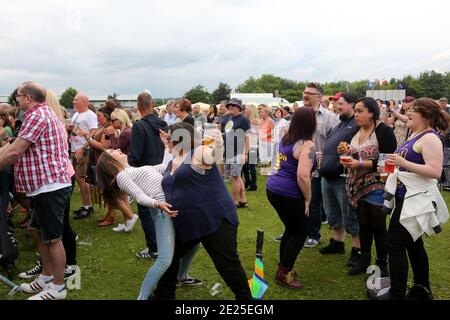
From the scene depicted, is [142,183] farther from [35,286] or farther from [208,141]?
[35,286]

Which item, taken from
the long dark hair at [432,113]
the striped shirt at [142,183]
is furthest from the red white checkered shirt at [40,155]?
the long dark hair at [432,113]

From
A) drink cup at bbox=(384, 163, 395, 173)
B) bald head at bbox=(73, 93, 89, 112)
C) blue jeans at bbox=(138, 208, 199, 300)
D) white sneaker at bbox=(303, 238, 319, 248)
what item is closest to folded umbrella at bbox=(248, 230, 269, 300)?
blue jeans at bbox=(138, 208, 199, 300)

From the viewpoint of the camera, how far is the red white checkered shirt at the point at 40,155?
3684mm

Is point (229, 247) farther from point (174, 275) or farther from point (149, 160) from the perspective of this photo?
point (149, 160)

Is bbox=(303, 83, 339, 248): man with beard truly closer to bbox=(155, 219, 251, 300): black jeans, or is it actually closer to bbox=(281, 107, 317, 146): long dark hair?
bbox=(281, 107, 317, 146): long dark hair

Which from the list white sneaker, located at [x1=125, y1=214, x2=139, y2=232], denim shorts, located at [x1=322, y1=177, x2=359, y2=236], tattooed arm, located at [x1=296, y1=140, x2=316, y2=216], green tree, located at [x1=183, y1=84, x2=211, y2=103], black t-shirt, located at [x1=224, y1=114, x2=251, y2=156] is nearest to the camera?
tattooed arm, located at [x1=296, y1=140, x2=316, y2=216]

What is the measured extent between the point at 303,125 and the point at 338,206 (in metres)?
1.59

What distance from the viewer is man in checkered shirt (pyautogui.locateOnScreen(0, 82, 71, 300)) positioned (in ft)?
12.0

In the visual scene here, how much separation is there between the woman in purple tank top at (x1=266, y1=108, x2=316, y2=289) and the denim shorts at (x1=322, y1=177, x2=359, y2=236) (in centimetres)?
92

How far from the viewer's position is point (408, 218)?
3547 millimetres

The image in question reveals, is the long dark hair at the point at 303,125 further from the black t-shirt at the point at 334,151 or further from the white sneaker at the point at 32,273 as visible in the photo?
the white sneaker at the point at 32,273

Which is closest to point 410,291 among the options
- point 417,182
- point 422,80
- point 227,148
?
point 417,182

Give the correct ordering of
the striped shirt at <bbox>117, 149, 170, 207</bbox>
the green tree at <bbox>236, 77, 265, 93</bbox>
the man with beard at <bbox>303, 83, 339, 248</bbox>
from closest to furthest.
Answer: the striped shirt at <bbox>117, 149, 170, 207</bbox> → the man with beard at <bbox>303, 83, 339, 248</bbox> → the green tree at <bbox>236, 77, 265, 93</bbox>
